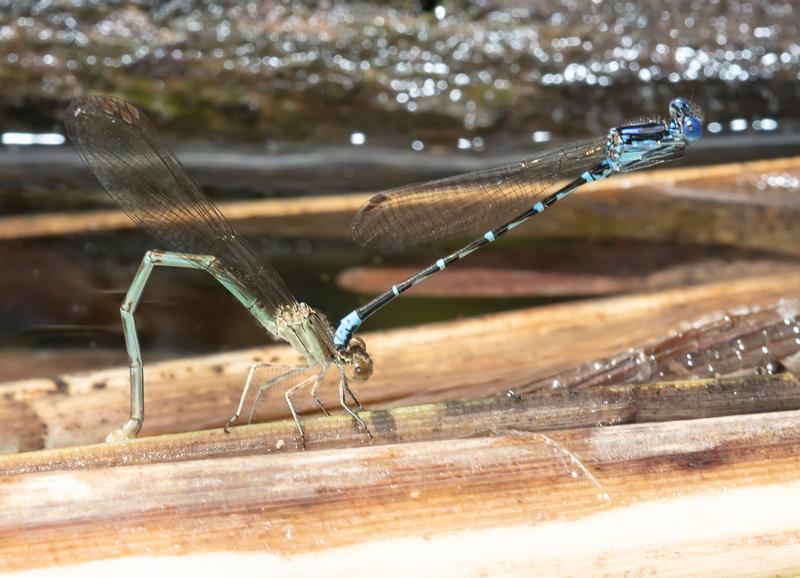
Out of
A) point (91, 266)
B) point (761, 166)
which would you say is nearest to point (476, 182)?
point (761, 166)

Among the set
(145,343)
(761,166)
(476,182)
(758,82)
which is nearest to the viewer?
(476,182)

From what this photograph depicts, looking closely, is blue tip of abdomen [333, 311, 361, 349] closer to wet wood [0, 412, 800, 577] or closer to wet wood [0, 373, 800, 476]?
wet wood [0, 373, 800, 476]

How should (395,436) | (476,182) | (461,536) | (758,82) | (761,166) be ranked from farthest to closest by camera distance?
(758,82) < (761,166) < (476,182) < (395,436) < (461,536)

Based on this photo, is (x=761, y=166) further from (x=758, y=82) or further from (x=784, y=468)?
(x=784, y=468)

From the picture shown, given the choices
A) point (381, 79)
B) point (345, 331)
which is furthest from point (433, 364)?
point (381, 79)

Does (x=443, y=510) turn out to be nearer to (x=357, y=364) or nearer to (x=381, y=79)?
(x=357, y=364)

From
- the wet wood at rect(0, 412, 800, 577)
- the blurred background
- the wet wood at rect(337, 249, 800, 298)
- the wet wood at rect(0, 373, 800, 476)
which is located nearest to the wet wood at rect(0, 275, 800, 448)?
the wet wood at rect(0, 373, 800, 476)

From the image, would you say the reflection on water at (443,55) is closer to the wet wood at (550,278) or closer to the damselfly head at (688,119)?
the wet wood at (550,278)
